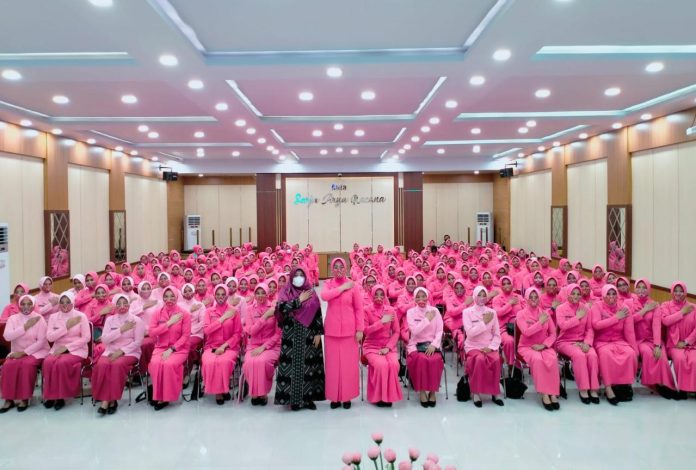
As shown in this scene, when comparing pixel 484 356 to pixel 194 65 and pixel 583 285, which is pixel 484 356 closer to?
pixel 583 285

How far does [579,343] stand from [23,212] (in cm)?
976

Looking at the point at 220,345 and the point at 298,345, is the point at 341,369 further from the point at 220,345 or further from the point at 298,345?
the point at 220,345

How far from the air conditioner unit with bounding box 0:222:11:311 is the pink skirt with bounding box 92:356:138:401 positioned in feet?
13.3

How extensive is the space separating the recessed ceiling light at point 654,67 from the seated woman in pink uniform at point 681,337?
2.63 m

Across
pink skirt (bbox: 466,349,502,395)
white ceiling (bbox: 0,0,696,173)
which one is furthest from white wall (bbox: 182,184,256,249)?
pink skirt (bbox: 466,349,502,395)

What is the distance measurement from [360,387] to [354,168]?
10839 millimetres

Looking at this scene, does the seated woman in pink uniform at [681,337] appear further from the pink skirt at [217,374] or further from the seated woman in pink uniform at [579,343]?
the pink skirt at [217,374]

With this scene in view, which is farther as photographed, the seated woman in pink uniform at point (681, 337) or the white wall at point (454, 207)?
the white wall at point (454, 207)

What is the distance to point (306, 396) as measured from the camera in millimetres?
5418

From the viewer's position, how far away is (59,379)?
17.8ft

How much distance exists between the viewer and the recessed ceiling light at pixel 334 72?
5.70m

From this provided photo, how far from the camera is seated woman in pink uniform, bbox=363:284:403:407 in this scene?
543 cm

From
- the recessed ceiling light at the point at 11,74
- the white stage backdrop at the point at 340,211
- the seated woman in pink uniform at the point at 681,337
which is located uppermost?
the recessed ceiling light at the point at 11,74

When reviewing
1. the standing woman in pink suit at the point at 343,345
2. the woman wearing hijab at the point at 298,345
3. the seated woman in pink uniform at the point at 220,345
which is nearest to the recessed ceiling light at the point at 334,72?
the woman wearing hijab at the point at 298,345
